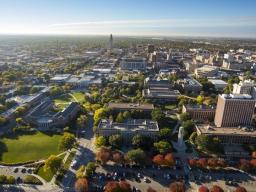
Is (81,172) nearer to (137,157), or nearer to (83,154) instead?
(83,154)

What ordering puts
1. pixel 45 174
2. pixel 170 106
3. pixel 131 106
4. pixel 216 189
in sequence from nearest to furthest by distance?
pixel 216 189 < pixel 45 174 < pixel 131 106 < pixel 170 106

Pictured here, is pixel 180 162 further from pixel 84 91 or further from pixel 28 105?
pixel 84 91

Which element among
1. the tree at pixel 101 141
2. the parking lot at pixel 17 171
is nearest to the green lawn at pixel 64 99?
the tree at pixel 101 141

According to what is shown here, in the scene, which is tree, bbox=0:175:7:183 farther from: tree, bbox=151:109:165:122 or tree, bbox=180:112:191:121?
tree, bbox=180:112:191:121

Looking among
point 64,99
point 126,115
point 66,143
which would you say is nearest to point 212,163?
point 126,115

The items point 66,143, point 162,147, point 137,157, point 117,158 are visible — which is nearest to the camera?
point 137,157

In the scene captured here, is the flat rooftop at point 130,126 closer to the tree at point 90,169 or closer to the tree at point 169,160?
the tree at point 169,160
